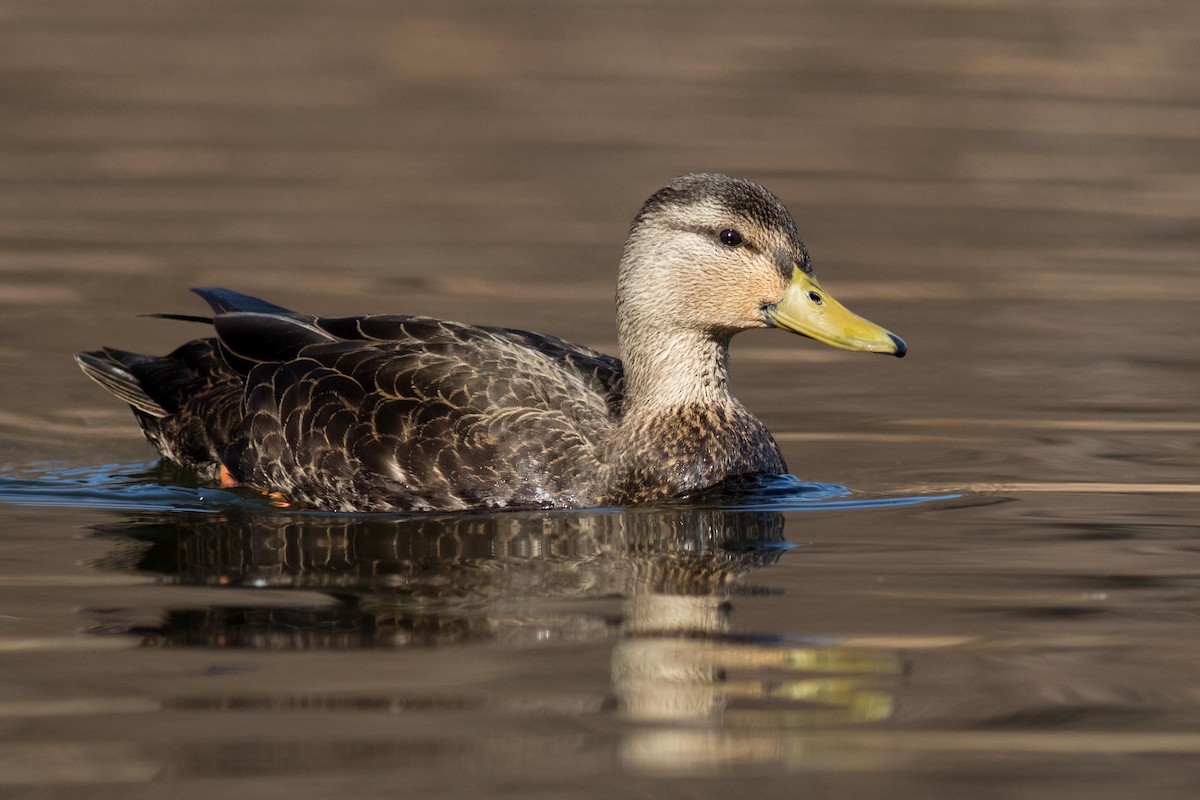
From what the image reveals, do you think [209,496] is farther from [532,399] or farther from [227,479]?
[532,399]

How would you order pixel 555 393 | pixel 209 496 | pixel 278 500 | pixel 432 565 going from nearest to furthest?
1. pixel 432 565
2. pixel 555 393
3. pixel 278 500
4. pixel 209 496

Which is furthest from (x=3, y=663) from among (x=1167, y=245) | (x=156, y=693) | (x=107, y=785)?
(x=1167, y=245)

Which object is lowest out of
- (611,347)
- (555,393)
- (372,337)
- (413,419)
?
(413,419)

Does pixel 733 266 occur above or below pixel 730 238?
below

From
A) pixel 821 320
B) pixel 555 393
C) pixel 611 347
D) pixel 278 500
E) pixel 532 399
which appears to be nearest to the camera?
pixel 821 320

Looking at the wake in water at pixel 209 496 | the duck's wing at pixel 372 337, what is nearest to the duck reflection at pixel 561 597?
the wake in water at pixel 209 496

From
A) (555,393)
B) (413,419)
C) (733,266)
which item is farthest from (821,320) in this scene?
(413,419)

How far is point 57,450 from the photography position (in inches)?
394

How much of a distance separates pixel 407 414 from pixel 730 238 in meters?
1.56

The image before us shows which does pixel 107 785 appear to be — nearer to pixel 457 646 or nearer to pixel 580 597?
pixel 457 646

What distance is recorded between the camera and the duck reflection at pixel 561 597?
6172 millimetres

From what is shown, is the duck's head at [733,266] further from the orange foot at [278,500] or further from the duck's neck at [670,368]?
the orange foot at [278,500]

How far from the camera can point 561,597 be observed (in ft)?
23.8

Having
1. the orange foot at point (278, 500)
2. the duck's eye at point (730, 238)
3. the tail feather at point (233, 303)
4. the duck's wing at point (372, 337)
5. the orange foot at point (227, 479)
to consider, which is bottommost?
the orange foot at point (278, 500)
